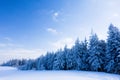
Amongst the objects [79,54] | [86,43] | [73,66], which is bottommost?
[73,66]

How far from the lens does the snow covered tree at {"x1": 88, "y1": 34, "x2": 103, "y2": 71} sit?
3200 cm

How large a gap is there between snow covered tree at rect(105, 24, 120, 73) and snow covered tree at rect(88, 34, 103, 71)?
3.21 metres

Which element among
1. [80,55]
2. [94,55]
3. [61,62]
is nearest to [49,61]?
[61,62]

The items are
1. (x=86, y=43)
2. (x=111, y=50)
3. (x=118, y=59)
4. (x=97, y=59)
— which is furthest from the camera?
(x=86, y=43)

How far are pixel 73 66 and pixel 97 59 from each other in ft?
35.8

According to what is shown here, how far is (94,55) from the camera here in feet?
109

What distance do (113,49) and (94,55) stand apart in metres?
5.37

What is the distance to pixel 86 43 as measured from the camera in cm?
4047

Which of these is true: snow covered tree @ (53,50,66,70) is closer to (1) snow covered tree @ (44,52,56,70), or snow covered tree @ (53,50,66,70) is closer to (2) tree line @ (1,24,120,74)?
(2) tree line @ (1,24,120,74)

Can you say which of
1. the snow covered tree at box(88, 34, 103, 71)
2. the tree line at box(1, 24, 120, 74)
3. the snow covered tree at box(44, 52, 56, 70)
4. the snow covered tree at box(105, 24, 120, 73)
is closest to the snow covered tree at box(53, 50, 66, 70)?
the tree line at box(1, 24, 120, 74)

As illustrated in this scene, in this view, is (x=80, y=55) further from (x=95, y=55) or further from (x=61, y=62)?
(x=61, y=62)

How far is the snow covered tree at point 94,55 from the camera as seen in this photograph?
3200cm

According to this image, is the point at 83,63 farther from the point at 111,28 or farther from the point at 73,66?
the point at 111,28

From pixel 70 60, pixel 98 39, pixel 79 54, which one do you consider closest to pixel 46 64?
pixel 70 60
